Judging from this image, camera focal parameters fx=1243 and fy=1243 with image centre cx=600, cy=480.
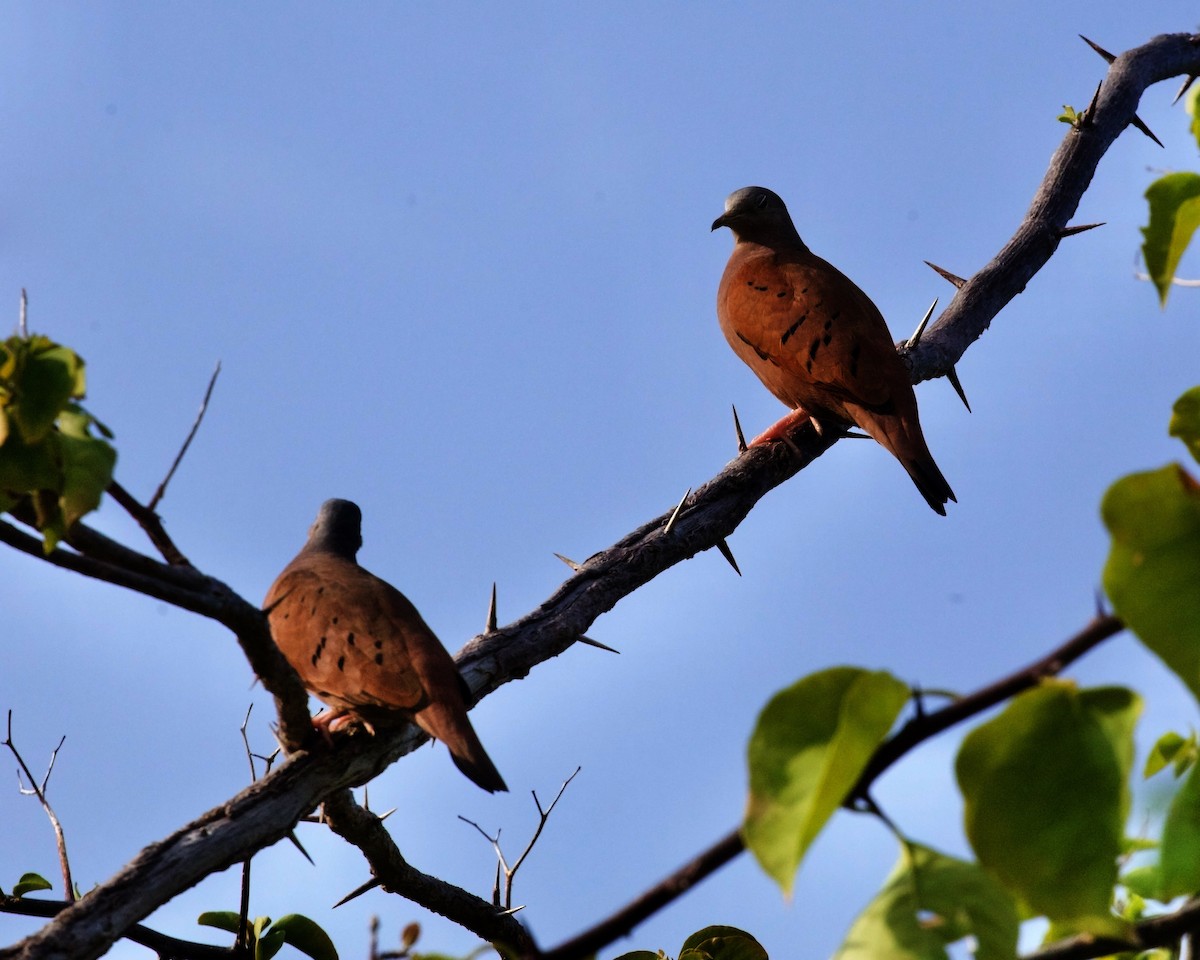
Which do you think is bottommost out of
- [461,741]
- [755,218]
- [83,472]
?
[83,472]

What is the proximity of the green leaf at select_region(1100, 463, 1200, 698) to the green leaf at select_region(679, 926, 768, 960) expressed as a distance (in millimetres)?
2951

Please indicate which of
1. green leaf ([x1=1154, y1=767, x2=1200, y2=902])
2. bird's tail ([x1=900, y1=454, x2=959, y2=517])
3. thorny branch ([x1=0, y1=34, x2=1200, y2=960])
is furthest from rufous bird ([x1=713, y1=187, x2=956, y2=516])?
green leaf ([x1=1154, y1=767, x2=1200, y2=902])

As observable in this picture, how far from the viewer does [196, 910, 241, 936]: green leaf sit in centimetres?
404

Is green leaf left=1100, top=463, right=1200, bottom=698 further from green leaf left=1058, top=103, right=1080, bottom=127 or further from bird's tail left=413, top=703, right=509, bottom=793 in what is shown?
green leaf left=1058, top=103, right=1080, bottom=127

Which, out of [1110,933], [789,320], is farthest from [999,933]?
[789,320]

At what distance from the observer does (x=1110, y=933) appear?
116cm

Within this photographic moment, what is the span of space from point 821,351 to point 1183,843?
466 cm

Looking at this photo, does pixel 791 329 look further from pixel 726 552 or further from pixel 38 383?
pixel 38 383

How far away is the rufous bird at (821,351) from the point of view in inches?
223

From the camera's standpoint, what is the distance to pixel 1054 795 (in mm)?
1195

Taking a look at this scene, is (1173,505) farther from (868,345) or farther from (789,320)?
(789,320)

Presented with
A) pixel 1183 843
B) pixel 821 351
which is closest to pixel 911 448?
pixel 821 351

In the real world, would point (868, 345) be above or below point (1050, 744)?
above

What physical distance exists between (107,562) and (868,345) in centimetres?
434
